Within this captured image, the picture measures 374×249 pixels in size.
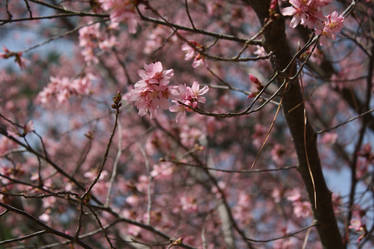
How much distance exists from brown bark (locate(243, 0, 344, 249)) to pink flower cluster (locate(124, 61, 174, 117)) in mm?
581

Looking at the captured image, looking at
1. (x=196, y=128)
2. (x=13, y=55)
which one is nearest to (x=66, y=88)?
(x=13, y=55)

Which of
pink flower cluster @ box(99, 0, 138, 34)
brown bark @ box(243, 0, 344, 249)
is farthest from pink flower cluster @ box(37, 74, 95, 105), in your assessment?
pink flower cluster @ box(99, 0, 138, 34)

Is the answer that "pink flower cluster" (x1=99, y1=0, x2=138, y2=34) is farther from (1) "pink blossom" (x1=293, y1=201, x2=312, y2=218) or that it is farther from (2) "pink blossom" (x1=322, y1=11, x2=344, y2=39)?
(1) "pink blossom" (x1=293, y1=201, x2=312, y2=218)

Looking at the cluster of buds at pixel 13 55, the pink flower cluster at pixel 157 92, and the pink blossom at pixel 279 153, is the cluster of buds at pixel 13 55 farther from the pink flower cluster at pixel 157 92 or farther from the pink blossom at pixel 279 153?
the pink blossom at pixel 279 153

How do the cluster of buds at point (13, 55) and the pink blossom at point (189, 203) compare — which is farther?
the pink blossom at point (189, 203)

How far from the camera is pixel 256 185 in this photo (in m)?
5.93

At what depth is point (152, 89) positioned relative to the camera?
143 centimetres

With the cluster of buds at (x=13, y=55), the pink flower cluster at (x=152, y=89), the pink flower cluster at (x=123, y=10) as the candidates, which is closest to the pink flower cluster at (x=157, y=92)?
the pink flower cluster at (x=152, y=89)

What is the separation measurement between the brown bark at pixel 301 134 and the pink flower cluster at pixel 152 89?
22.9 inches

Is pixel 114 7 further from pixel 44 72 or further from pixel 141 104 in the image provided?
pixel 44 72

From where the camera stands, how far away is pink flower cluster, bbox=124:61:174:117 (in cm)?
139

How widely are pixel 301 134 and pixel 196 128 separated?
80.5 inches

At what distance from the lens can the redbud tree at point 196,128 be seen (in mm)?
1544

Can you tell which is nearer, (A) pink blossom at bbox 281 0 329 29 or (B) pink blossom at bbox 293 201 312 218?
(A) pink blossom at bbox 281 0 329 29
